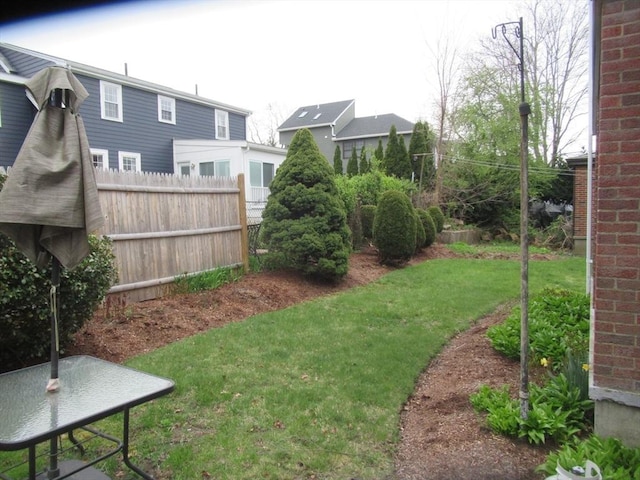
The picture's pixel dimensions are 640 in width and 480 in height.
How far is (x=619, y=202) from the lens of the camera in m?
2.57

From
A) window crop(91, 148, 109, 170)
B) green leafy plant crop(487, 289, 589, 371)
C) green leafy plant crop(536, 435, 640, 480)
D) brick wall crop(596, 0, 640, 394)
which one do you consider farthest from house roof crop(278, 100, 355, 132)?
green leafy plant crop(536, 435, 640, 480)

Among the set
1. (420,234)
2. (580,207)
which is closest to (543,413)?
A: (420,234)

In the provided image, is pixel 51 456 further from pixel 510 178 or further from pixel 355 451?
pixel 510 178

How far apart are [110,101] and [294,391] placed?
14.6 m

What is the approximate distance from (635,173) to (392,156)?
761 inches

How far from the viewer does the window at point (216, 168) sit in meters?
16.0

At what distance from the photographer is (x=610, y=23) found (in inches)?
102

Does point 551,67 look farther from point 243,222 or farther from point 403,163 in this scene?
point 243,222

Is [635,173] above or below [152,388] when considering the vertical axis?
above

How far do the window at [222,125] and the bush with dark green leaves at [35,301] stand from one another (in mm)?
15969

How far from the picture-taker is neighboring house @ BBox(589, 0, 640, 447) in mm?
2527

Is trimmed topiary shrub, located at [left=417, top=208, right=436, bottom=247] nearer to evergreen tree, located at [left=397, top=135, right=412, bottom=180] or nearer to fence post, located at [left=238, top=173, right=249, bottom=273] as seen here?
fence post, located at [left=238, top=173, right=249, bottom=273]

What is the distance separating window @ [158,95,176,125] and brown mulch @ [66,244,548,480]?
37.5ft

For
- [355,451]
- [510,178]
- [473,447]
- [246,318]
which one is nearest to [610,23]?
[473,447]
